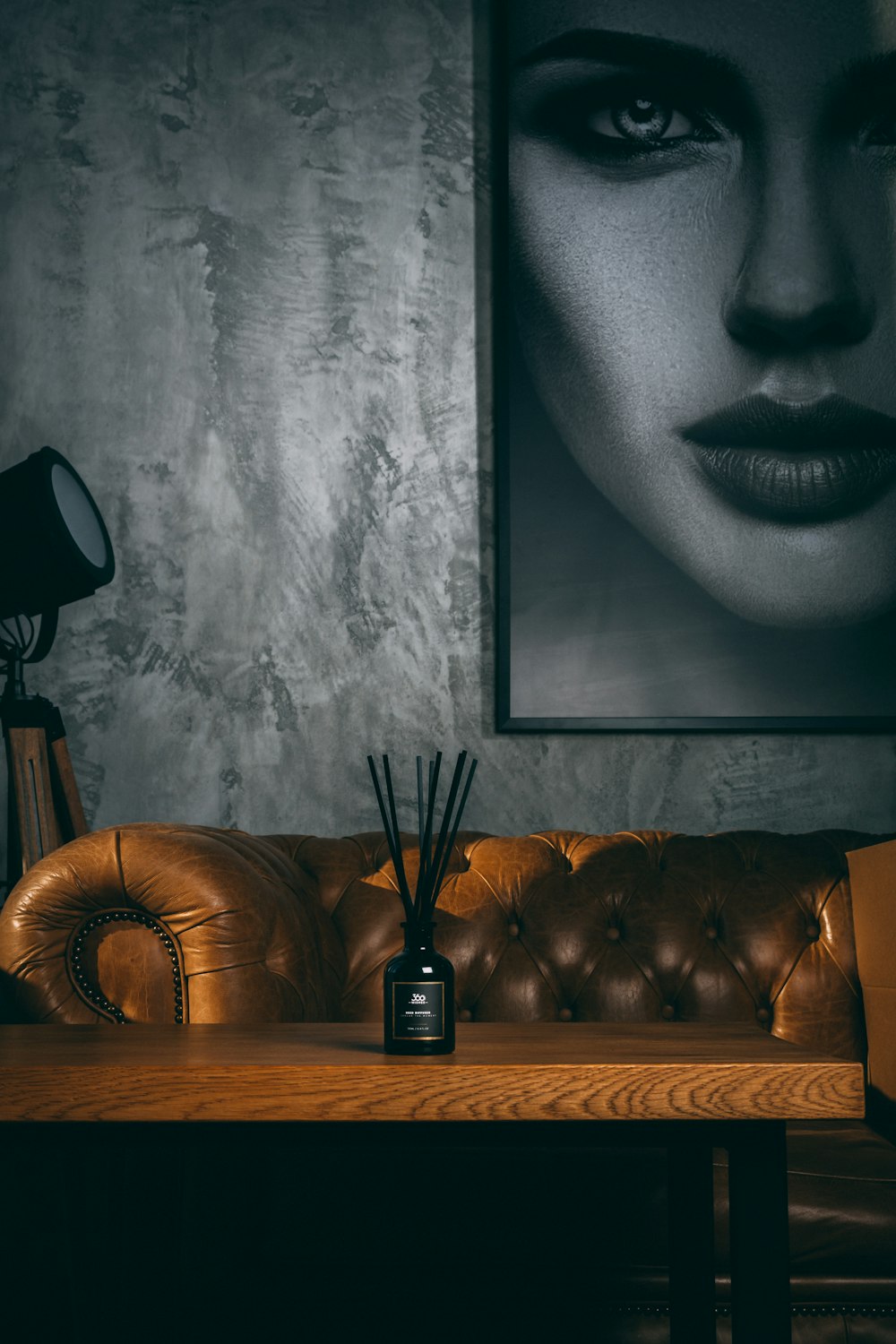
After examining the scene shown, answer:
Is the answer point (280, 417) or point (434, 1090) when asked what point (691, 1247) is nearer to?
point (434, 1090)

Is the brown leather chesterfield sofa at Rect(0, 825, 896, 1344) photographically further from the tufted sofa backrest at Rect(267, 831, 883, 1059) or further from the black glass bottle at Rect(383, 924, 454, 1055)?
the black glass bottle at Rect(383, 924, 454, 1055)

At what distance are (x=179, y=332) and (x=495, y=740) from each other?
107 cm

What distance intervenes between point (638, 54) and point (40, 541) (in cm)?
159

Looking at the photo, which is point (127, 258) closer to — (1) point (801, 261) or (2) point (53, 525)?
(2) point (53, 525)

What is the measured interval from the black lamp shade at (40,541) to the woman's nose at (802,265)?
136 cm

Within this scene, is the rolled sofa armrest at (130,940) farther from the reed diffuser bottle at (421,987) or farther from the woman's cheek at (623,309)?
the woman's cheek at (623,309)

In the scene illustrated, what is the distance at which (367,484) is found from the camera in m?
2.46

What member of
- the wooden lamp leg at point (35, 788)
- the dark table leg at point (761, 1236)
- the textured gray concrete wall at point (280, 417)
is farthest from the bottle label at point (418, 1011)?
the textured gray concrete wall at point (280, 417)

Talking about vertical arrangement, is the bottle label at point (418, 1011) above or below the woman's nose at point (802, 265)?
below

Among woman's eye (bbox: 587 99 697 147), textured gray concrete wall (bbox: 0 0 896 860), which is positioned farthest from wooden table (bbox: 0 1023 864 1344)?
woman's eye (bbox: 587 99 697 147)

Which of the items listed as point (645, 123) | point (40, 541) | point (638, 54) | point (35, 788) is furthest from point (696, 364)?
point (35, 788)

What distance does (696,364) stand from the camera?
246 centimetres

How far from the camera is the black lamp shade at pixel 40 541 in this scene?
1.96 metres

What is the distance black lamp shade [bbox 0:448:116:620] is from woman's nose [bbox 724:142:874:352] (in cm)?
136
